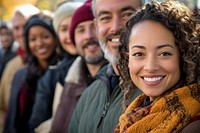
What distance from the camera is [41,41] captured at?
5.48 meters

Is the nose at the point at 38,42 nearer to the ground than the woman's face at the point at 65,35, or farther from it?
nearer to the ground

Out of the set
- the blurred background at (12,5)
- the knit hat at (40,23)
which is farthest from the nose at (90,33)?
the blurred background at (12,5)

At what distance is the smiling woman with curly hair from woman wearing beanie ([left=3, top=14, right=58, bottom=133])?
3035 mm

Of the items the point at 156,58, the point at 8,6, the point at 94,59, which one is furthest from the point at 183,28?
the point at 8,6

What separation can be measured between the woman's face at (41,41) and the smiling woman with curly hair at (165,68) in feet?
9.93

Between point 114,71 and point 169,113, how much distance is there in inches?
43.9

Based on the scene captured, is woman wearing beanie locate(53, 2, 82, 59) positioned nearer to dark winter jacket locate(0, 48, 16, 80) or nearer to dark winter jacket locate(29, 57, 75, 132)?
dark winter jacket locate(29, 57, 75, 132)

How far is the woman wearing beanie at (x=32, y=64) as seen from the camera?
5473 mm

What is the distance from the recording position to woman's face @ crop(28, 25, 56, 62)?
5.46 meters

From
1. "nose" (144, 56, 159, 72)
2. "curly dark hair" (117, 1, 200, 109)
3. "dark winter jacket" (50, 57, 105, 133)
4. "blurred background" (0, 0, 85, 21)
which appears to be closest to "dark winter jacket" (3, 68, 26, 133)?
"dark winter jacket" (50, 57, 105, 133)

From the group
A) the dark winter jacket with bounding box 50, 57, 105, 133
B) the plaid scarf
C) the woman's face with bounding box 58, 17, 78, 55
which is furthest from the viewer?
the woman's face with bounding box 58, 17, 78, 55

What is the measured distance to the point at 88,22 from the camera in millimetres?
4324

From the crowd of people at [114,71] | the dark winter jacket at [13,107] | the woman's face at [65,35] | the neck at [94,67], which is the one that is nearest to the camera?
the crowd of people at [114,71]

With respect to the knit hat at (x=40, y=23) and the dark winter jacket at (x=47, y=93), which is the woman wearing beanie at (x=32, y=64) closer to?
the knit hat at (x=40, y=23)
